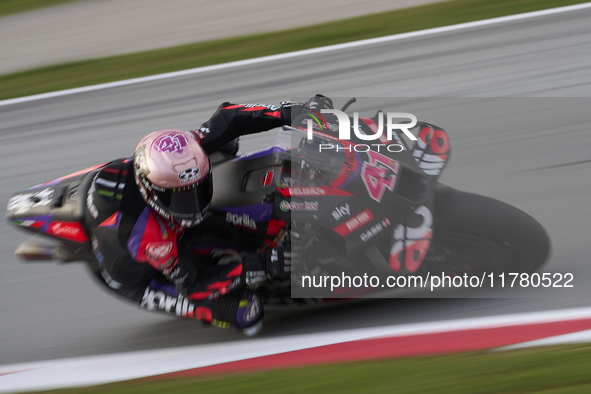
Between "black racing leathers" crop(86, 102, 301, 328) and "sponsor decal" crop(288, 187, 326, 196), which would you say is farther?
"black racing leathers" crop(86, 102, 301, 328)

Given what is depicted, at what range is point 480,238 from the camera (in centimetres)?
294

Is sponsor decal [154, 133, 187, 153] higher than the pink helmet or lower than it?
higher

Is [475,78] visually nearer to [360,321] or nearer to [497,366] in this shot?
[360,321]

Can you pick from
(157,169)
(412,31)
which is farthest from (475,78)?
(157,169)

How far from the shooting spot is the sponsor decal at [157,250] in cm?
286

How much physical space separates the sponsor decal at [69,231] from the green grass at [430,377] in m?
0.76

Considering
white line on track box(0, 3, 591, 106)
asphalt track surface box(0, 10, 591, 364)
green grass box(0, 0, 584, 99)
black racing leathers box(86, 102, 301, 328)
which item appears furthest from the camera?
green grass box(0, 0, 584, 99)

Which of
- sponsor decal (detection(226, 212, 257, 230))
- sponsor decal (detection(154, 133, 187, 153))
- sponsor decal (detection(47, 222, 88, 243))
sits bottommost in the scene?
sponsor decal (detection(47, 222, 88, 243))

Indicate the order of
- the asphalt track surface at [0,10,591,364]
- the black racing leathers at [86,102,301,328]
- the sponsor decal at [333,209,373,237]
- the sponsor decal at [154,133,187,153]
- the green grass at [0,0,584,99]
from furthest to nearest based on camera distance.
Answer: the green grass at [0,0,584,99] < the asphalt track surface at [0,10,591,364] < the black racing leathers at [86,102,301,328] < the sponsor decal at [154,133,187,153] < the sponsor decal at [333,209,373,237]

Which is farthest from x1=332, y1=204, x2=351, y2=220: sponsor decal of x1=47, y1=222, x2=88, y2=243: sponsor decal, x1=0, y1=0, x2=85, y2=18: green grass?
x1=0, y1=0, x2=85, y2=18: green grass

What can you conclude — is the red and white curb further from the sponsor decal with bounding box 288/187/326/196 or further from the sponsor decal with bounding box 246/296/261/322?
the sponsor decal with bounding box 288/187/326/196

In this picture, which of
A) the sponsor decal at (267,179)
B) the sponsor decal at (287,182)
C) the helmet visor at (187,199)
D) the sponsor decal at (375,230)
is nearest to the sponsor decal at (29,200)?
the helmet visor at (187,199)

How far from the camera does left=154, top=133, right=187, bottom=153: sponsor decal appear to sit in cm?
276

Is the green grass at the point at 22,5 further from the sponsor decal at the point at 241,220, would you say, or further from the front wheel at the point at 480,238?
the front wheel at the point at 480,238
